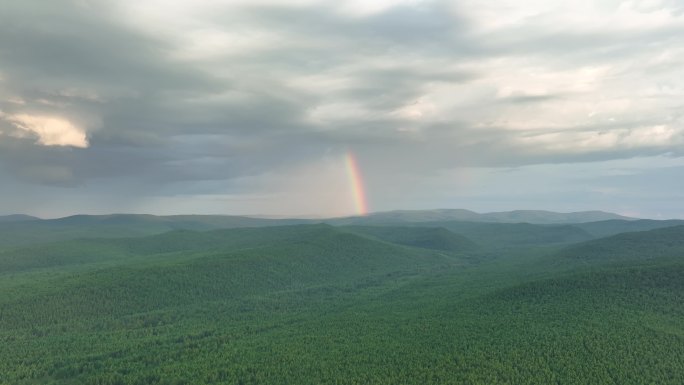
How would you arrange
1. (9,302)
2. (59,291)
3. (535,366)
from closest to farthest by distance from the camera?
1. (535,366)
2. (9,302)
3. (59,291)

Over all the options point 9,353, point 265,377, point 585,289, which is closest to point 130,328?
point 9,353

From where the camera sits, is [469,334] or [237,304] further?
[237,304]

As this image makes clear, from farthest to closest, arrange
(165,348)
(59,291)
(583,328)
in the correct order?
(59,291) < (165,348) < (583,328)

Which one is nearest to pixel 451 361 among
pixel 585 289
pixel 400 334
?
pixel 400 334

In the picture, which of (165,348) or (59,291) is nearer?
(165,348)

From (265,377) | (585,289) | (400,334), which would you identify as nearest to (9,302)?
(265,377)

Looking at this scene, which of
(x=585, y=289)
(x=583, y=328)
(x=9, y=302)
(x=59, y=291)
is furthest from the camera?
(x=59, y=291)

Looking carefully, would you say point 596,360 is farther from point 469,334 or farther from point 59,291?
point 59,291

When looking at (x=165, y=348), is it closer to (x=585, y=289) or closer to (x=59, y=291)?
(x=59, y=291)

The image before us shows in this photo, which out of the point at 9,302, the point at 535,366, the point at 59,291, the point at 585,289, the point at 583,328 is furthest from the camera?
the point at 59,291
